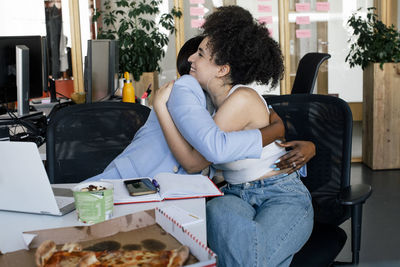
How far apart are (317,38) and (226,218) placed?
4.20m

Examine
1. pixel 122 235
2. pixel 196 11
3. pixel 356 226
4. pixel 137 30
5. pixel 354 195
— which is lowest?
pixel 356 226

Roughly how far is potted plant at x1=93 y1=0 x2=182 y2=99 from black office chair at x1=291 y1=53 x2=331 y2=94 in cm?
181

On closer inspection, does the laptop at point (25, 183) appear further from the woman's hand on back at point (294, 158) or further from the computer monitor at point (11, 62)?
the computer monitor at point (11, 62)

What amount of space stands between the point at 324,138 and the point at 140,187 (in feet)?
2.87

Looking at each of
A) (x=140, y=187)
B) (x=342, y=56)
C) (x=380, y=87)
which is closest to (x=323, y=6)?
(x=342, y=56)

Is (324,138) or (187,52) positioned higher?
(187,52)

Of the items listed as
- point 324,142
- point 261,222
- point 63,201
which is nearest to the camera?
point 63,201

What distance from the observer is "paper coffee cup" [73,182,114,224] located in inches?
44.1

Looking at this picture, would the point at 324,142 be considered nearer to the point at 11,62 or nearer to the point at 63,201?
the point at 63,201

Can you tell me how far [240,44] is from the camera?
1.82 metres

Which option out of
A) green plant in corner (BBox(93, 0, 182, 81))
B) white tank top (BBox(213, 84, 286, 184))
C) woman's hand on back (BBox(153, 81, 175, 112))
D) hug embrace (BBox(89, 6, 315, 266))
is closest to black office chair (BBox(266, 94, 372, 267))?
hug embrace (BBox(89, 6, 315, 266))

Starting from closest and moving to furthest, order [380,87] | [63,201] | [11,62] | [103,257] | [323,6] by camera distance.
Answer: [103,257]
[63,201]
[11,62]
[380,87]
[323,6]

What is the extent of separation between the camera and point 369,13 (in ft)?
16.2

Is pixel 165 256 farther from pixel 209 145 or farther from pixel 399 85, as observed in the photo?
pixel 399 85
